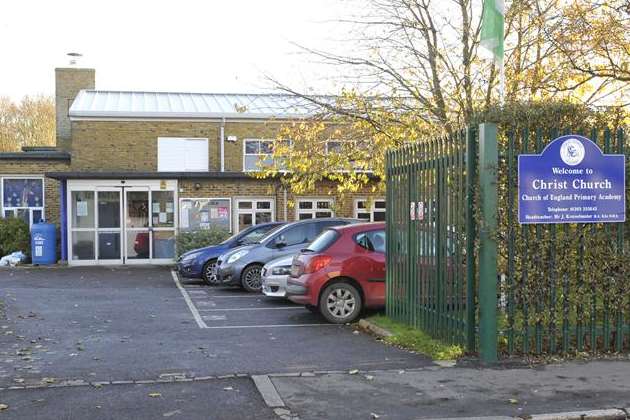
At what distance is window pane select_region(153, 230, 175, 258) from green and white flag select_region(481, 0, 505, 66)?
55.1 feet

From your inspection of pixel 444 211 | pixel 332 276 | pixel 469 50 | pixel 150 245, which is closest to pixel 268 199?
pixel 150 245

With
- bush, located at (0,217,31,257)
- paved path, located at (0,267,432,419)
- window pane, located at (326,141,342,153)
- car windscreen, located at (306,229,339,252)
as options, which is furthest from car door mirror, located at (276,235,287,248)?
bush, located at (0,217,31,257)

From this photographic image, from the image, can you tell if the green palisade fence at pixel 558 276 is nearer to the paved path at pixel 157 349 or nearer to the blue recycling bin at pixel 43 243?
the paved path at pixel 157 349

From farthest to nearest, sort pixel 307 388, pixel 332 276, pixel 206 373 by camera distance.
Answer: pixel 332 276 → pixel 206 373 → pixel 307 388

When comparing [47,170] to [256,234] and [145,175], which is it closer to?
[145,175]

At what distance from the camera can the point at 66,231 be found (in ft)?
80.8

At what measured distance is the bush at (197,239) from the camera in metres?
23.5

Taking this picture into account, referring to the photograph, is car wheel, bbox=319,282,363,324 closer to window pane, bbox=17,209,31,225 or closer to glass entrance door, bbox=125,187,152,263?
glass entrance door, bbox=125,187,152,263

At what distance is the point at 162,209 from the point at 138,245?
1462mm

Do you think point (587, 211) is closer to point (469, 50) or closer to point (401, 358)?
point (401, 358)

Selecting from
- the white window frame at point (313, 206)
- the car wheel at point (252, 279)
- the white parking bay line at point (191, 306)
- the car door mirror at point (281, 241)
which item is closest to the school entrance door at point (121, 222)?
the white window frame at point (313, 206)

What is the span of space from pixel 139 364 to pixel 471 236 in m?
4.02

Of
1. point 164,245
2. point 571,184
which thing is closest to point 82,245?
point 164,245

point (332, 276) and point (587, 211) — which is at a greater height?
point (587, 211)
